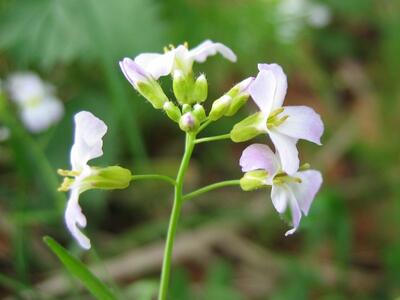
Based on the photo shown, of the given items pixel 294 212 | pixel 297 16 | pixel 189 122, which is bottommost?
pixel 294 212

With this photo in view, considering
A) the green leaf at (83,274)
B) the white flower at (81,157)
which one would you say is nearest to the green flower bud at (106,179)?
the white flower at (81,157)

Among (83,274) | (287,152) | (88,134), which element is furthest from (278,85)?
(83,274)

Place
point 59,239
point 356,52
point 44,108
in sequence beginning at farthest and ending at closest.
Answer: point 356,52 → point 44,108 → point 59,239

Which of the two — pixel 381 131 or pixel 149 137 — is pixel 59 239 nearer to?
pixel 149 137

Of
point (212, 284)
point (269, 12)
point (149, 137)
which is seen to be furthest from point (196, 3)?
point (212, 284)

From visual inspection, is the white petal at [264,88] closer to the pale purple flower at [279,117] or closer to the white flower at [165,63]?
the pale purple flower at [279,117]

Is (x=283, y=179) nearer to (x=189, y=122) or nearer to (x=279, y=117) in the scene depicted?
(x=279, y=117)
